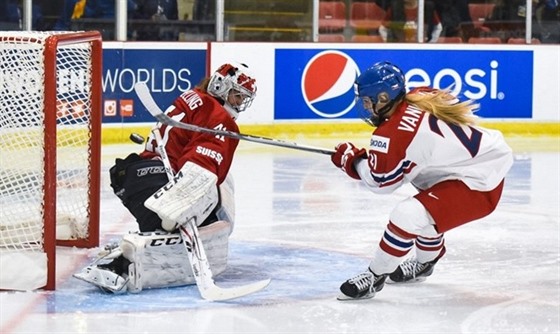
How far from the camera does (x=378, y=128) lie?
12.5 feet

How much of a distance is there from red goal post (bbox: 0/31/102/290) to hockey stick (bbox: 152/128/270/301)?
0.42 m

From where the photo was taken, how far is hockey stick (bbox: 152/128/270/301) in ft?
12.7

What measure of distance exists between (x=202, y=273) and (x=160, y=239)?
186 mm

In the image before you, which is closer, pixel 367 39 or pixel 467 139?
pixel 467 139

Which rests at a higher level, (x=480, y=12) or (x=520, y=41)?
(x=480, y=12)

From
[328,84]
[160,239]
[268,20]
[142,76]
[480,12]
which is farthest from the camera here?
[480,12]

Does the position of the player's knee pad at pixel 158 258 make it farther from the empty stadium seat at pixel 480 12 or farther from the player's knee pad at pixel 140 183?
the empty stadium seat at pixel 480 12

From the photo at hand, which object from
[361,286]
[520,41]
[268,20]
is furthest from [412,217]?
[520,41]

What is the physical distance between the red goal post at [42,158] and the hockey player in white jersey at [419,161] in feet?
3.07

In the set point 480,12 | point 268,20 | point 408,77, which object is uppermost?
point 480,12

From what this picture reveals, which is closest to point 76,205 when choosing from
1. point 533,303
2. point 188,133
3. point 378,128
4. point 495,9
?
point 188,133

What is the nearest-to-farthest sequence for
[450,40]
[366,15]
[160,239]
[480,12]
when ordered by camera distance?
[160,239], [366,15], [450,40], [480,12]

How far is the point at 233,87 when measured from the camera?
4.14 metres

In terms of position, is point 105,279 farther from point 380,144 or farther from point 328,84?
point 328,84
